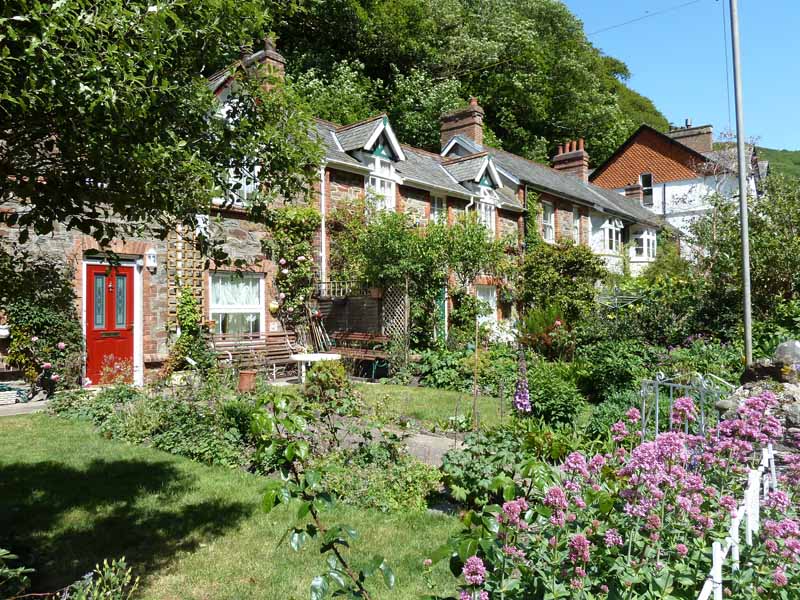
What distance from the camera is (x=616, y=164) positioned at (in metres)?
37.6

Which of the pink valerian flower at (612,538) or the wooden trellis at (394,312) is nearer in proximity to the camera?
the pink valerian flower at (612,538)

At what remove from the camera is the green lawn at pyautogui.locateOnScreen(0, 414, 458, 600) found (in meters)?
4.03

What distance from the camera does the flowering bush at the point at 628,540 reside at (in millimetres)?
2359

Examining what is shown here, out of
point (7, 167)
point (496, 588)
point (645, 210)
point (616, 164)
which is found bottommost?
point (496, 588)

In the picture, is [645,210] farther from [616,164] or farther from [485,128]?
[485,128]

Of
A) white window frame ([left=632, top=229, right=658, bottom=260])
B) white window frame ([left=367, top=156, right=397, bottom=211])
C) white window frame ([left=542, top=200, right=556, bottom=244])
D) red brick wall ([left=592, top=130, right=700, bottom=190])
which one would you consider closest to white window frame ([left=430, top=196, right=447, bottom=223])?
white window frame ([left=367, top=156, right=397, bottom=211])

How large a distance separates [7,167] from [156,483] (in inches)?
147

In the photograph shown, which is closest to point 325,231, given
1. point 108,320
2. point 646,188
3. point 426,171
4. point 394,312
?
point 394,312

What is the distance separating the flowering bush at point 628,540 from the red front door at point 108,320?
10595mm

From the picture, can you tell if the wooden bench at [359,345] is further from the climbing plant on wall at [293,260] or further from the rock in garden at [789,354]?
the rock in garden at [789,354]

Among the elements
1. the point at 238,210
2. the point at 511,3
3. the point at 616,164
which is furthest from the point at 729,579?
the point at 511,3

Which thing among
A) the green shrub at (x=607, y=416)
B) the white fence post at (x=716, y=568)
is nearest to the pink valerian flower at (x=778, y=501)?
the white fence post at (x=716, y=568)

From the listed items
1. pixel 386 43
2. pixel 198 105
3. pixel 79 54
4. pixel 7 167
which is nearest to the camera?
pixel 79 54

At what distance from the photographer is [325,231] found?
15.8m
